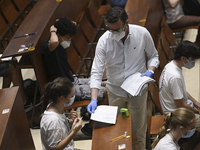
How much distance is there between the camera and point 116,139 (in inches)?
92.0

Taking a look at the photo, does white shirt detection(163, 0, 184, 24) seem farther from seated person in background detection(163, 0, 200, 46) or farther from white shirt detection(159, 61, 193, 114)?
white shirt detection(159, 61, 193, 114)

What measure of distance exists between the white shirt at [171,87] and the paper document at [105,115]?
2.52ft

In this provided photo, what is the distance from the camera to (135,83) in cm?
284

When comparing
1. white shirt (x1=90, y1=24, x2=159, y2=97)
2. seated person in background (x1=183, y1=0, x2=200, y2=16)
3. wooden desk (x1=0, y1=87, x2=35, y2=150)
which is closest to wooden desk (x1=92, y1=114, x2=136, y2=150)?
white shirt (x1=90, y1=24, x2=159, y2=97)

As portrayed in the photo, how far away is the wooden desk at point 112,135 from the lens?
7.55 ft

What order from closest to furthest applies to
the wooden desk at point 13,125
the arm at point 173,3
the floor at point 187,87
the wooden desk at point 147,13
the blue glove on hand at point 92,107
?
the wooden desk at point 13,125
the blue glove on hand at point 92,107
the floor at point 187,87
the wooden desk at point 147,13
the arm at point 173,3

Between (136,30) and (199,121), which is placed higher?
(136,30)

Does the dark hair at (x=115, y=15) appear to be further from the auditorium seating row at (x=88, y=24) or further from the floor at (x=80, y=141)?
the floor at (x=80, y=141)

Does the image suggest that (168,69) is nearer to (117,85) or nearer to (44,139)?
(117,85)

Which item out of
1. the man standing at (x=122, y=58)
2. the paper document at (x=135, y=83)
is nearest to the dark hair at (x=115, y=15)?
the man standing at (x=122, y=58)

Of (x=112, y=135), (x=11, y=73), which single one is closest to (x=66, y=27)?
(x=11, y=73)

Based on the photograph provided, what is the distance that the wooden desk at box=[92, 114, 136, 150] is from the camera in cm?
230

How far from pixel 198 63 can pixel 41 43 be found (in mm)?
2662

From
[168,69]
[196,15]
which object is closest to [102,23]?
[196,15]
